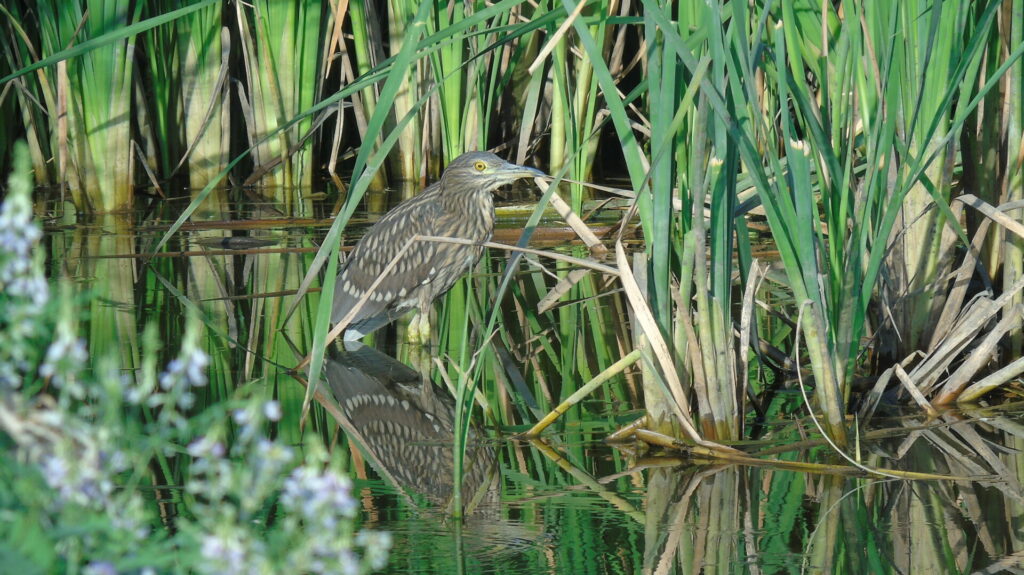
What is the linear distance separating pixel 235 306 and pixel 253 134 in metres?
3.44

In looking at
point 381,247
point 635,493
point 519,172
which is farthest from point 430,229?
point 635,493

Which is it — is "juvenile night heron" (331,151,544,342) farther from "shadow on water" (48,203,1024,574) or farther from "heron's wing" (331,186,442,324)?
"shadow on water" (48,203,1024,574)

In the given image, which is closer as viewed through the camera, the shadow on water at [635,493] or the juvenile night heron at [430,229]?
the shadow on water at [635,493]

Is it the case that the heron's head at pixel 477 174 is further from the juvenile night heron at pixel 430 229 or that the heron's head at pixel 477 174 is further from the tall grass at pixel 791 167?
the tall grass at pixel 791 167

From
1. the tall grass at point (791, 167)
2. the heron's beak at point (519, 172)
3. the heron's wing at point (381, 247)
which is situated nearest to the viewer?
the tall grass at point (791, 167)

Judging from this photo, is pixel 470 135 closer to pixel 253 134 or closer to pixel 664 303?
pixel 253 134

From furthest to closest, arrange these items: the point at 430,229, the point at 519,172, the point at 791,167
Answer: the point at 430,229
the point at 519,172
the point at 791,167

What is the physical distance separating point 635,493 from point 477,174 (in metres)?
2.79

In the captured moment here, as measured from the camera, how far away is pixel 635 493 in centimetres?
343

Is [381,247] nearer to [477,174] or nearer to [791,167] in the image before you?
[477,174]

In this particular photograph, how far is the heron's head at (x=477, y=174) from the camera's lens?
5.98 metres

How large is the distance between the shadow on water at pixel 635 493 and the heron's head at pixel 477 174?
1.23 meters

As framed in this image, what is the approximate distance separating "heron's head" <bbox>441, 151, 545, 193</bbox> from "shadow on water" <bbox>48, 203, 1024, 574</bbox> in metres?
1.23

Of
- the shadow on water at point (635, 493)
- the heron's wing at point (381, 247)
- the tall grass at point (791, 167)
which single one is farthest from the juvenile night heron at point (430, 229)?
the shadow on water at point (635, 493)
